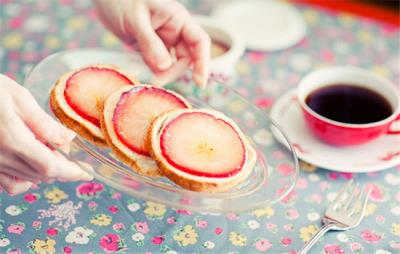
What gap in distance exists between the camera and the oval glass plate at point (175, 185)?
104cm

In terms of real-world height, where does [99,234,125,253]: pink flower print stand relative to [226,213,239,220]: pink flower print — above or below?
above

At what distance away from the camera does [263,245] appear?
3.75ft

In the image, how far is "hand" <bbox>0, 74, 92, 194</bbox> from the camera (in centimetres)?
100

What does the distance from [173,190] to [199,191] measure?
0.04 m

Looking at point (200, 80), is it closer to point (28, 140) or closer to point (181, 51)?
point (181, 51)

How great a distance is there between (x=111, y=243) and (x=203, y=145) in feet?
0.74

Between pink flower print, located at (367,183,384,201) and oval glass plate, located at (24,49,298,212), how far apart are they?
19 centimetres

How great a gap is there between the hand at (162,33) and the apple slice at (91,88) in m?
0.09

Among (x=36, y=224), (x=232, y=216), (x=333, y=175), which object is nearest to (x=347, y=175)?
(x=333, y=175)

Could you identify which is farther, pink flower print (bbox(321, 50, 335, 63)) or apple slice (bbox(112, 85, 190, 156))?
pink flower print (bbox(321, 50, 335, 63))

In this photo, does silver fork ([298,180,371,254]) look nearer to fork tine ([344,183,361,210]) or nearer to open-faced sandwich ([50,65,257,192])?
fork tine ([344,183,361,210])

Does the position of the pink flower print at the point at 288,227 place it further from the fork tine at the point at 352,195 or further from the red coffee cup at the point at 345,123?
the red coffee cup at the point at 345,123

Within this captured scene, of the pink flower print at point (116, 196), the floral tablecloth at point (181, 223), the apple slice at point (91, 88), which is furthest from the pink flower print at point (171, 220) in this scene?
the apple slice at point (91, 88)

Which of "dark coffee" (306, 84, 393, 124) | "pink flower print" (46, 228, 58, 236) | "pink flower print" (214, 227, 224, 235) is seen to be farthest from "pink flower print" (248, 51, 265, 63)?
"pink flower print" (46, 228, 58, 236)
